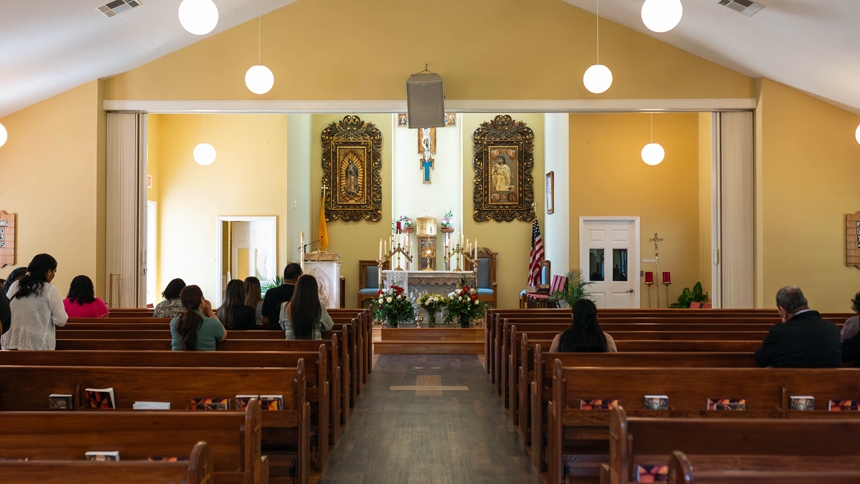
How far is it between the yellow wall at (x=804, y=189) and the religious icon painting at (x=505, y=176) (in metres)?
5.76

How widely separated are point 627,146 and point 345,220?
559 centimetres

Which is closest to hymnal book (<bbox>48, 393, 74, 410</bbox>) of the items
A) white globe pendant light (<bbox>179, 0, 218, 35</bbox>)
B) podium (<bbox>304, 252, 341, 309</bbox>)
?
white globe pendant light (<bbox>179, 0, 218, 35</bbox>)

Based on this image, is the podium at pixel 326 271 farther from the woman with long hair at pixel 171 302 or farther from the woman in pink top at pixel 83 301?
the woman with long hair at pixel 171 302

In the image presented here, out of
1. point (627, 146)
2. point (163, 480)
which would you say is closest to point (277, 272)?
point (627, 146)

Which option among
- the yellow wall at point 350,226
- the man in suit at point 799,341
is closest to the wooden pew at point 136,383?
the man in suit at point 799,341

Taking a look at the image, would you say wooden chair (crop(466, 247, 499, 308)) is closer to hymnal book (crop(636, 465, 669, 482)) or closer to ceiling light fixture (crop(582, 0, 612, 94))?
ceiling light fixture (crop(582, 0, 612, 94))

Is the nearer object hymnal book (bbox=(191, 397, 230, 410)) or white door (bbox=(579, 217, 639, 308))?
hymnal book (bbox=(191, 397, 230, 410))

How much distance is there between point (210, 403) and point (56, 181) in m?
6.79

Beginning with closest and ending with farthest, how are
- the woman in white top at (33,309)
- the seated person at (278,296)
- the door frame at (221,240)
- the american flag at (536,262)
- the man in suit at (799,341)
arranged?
the man in suit at (799,341)
the woman in white top at (33,309)
the seated person at (278,296)
the door frame at (221,240)
the american flag at (536,262)

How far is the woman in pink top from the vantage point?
6004 mm

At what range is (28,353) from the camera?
153 inches

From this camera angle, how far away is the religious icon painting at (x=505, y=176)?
14.1 meters

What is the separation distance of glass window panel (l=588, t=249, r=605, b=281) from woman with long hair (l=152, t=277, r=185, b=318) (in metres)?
7.68

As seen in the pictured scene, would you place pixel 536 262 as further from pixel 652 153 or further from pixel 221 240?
pixel 221 240
